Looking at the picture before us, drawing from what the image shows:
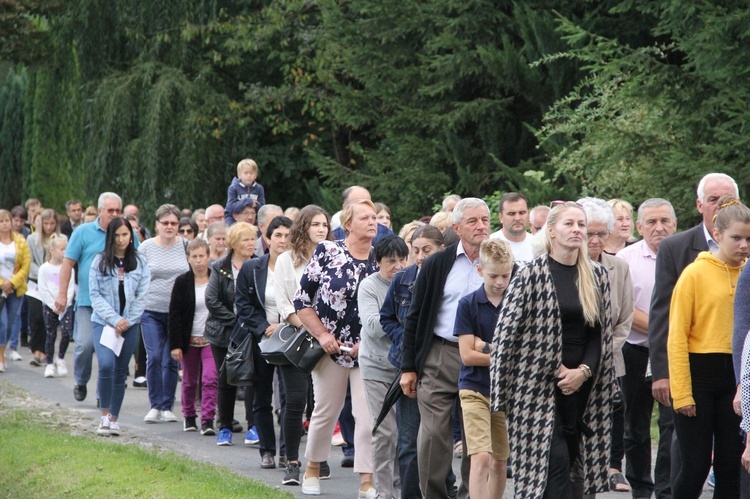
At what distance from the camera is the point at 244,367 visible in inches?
411

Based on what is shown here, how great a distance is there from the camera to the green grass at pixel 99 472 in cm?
890

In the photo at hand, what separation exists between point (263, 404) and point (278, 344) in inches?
39.9

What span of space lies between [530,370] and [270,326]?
3963mm

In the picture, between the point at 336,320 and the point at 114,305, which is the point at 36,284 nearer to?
the point at 114,305

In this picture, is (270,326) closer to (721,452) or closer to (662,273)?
(662,273)

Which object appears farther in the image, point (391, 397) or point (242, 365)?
point (242, 365)

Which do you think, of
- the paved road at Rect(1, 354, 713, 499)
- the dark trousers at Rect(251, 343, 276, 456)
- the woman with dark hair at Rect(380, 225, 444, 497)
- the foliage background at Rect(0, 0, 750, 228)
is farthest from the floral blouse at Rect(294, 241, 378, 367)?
the foliage background at Rect(0, 0, 750, 228)

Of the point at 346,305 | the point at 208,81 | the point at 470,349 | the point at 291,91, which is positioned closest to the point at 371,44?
the point at 291,91

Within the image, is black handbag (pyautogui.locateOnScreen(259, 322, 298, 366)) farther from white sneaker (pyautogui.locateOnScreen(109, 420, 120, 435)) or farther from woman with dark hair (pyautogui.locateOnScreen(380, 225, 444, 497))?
white sneaker (pyautogui.locateOnScreen(109, 420, 120, 435))

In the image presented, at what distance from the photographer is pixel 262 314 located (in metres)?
10.5

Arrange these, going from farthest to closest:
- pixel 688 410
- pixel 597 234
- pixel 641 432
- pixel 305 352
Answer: pixel 305 352 → pixel 641 432 → pixel 597 234 → pixel 688 410

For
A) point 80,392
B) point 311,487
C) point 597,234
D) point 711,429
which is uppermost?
point 597,234

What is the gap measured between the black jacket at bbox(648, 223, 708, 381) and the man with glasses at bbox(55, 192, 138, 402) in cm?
635

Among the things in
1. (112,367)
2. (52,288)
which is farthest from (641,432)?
(52,288)
